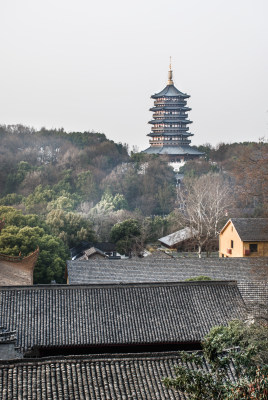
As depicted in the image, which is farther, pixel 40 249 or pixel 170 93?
pixel 170 93

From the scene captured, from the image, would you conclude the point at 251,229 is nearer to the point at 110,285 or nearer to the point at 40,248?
the point at 40,248

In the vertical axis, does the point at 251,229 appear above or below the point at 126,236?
above

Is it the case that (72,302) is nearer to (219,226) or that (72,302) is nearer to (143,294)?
(143,294)

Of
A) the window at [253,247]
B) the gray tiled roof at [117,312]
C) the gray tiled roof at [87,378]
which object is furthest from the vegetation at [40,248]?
the gray tiled roof at [87,378]

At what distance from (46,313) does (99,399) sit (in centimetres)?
608

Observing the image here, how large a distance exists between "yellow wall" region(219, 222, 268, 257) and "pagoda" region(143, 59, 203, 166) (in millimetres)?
30213

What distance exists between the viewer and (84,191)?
157ft

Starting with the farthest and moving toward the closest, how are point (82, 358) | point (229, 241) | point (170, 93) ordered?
point (170, 93), point (229, 241), point (82, 358)

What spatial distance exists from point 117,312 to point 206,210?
2229cm

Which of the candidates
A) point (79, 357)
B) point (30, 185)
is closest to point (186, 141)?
point (30, 185)

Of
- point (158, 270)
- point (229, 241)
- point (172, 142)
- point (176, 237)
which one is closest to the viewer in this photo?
point (158, 270)

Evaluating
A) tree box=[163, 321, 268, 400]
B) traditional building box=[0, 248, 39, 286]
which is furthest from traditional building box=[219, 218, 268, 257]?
tree box=[163, 321, 268, 400]

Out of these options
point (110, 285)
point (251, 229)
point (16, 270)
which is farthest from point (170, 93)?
point (110, 285)

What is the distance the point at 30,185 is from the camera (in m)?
48.7
